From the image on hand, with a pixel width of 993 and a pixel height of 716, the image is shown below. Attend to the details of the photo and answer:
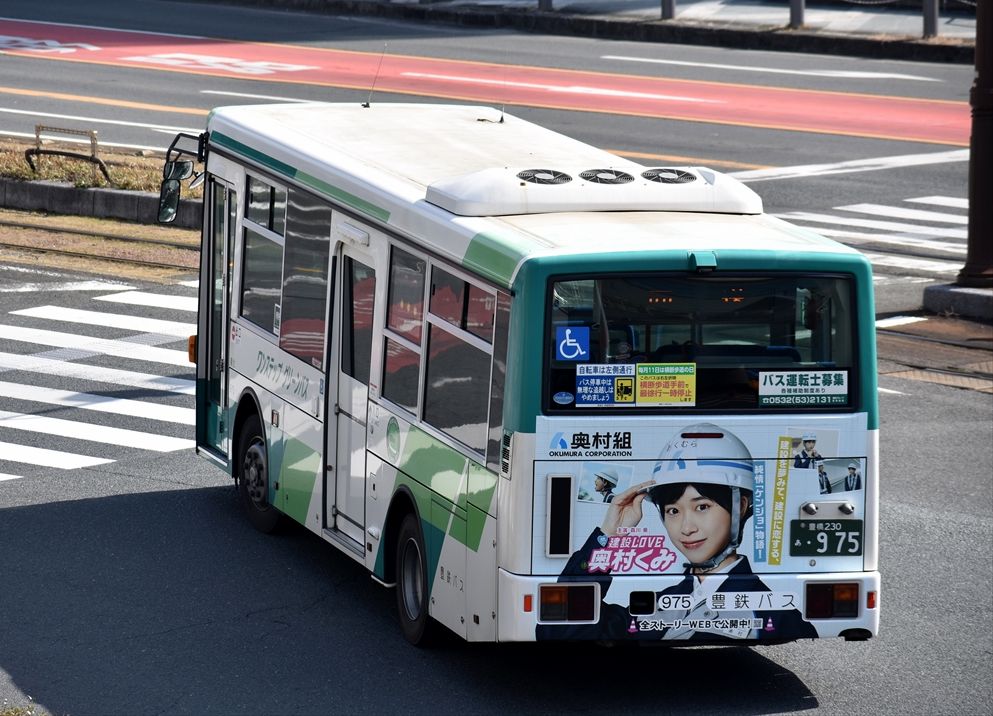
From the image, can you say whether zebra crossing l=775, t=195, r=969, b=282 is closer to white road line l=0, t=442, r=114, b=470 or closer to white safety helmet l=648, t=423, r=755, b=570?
white road line l=0, t=442, r=114, b=470

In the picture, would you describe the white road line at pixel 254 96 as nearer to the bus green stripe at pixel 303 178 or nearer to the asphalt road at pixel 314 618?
the asphalt road at pixel 314 618

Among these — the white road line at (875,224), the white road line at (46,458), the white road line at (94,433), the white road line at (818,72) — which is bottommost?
the white road line at (46,458)

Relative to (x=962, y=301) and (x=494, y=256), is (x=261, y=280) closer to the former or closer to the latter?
(x=494, y=256)

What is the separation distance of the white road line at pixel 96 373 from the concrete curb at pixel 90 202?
597 centimetres

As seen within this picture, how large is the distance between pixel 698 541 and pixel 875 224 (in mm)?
15127

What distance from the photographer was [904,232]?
22750 mm

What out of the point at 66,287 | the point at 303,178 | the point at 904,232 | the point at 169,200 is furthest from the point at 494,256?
the point at 904,232

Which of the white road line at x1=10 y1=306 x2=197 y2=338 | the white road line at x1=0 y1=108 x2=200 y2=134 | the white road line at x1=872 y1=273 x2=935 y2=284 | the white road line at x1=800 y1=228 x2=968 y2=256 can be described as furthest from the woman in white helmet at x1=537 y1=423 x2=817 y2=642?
the white road line at x1=0 y1=108 x2=200 y2=134

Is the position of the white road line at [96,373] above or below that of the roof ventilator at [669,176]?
below

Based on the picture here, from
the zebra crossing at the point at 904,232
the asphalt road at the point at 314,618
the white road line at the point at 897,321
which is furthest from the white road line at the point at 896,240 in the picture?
the asphalt road at the point at 314,618

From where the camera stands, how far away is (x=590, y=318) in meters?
8.45

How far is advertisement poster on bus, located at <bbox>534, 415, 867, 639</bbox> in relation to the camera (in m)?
8.45

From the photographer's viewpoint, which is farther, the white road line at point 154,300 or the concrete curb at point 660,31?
the concrete curb at point 660,31

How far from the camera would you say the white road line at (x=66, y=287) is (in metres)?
19.1
